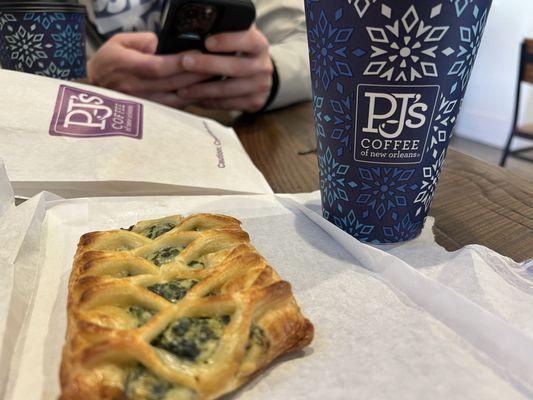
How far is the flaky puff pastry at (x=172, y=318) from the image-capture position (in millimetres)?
342

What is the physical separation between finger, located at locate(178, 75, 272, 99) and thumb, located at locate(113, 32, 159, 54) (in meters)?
0.13

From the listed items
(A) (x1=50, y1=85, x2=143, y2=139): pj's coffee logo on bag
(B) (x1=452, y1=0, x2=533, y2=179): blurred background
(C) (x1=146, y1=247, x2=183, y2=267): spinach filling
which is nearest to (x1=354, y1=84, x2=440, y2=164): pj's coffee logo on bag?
(C) (x1=146, y1=247, x2=183, y2=267): spinach filling

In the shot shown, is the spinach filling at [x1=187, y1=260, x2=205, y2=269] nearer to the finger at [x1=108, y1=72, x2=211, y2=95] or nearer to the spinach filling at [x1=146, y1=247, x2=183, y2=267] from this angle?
the spinach filling at [x1=146, y1=247, x2=183, y2=267]

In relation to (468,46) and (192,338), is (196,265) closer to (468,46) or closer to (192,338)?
(192,338)

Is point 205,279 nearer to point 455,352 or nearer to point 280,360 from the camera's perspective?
point 280,360

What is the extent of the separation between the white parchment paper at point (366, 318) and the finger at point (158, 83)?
512 millimetres

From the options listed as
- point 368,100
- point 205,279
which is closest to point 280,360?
point 205,279

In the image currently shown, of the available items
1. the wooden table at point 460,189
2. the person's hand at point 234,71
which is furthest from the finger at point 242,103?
the wooden table at point 460,189

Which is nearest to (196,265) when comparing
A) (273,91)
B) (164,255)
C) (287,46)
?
(164,255)

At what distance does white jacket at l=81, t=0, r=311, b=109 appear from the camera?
4.00 feet

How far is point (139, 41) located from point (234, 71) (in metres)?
0.25

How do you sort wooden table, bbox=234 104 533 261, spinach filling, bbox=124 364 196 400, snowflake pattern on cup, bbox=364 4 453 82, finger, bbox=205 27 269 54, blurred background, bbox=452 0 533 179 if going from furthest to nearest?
blurred background, bbox=452 0 533 179
finger, bbox=205 27 269 54
wooden table, bbox=234 104 533 261
snowflake pattern on cup, bbox=364 4 453 82
spinach filling, bbox=124 364 196 400

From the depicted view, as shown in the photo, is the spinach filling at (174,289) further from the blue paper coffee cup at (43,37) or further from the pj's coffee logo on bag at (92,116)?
the blue paper coffee cup at (43,37)

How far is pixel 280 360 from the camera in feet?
1.33
